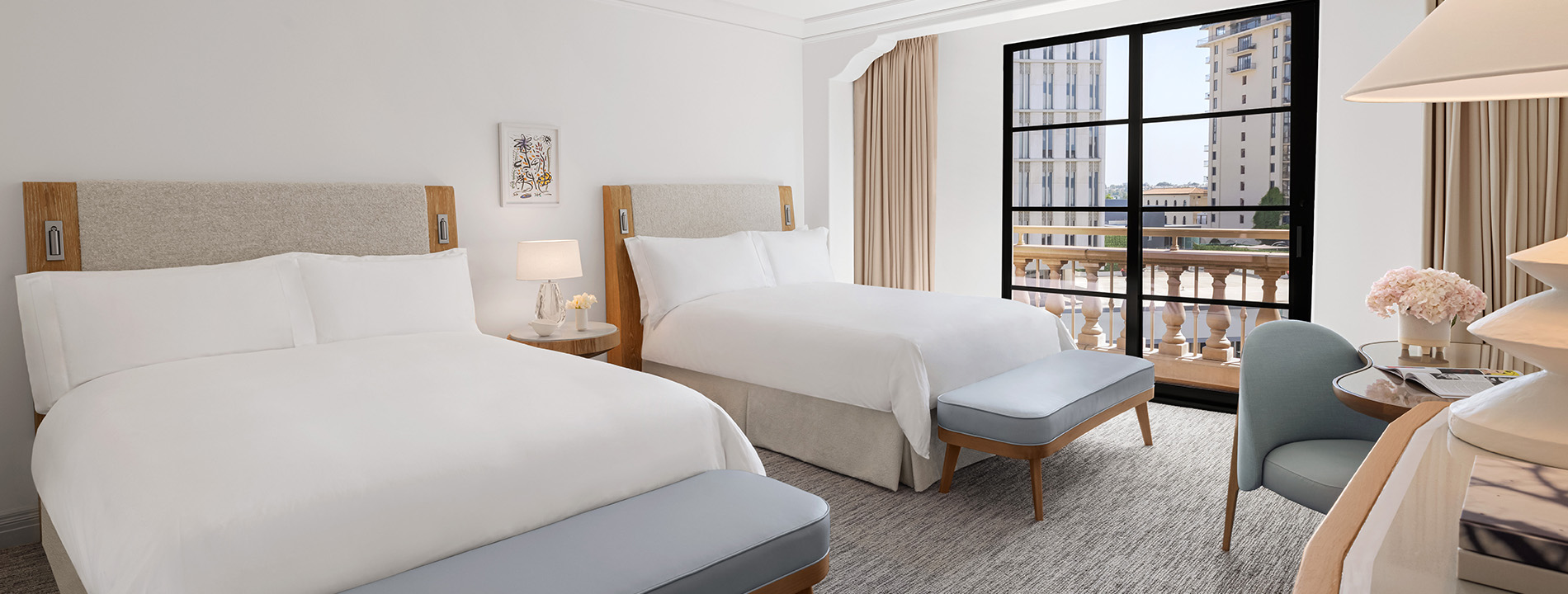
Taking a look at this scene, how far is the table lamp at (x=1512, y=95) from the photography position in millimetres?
792

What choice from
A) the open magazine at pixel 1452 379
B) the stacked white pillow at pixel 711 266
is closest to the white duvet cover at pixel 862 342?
the stacked white pillow at pixel 711 266

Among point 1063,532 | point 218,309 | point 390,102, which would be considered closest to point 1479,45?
point 1063,532

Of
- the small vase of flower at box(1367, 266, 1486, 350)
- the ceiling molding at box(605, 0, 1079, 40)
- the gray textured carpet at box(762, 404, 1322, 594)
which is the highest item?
the ceiling molding at box(605, 0, 1079, 40)

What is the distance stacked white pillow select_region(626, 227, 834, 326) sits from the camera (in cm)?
446

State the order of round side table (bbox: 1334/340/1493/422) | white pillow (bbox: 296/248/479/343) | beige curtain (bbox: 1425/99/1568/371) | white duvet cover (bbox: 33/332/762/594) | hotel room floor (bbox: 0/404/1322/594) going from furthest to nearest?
beige curtain (bbox: 1425/99/1568/371) → white pillow (bbox: 296/248/479/343) → hotel room floor (bbox: 0/404/1322/594) → round side table (bbox: 1334/340/1493/422) → white duvet cover (bbox: 33/332/762/594)

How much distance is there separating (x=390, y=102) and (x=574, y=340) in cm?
137

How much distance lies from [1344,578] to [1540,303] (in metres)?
0.55

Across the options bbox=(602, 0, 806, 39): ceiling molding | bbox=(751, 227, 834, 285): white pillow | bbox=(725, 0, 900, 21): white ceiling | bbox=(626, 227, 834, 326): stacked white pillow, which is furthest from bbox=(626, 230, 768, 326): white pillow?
bbox=(725, 0, 900, 21): white ceiling

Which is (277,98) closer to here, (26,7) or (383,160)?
(383,160)

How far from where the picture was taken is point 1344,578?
797 mm

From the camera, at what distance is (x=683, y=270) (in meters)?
4.48

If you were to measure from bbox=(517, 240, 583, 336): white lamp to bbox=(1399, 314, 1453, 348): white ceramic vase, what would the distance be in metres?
3.33

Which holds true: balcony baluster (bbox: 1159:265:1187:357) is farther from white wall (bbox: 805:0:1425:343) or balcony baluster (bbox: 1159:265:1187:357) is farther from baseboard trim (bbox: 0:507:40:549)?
baseboard trim (bbox: 0:507:40:549)

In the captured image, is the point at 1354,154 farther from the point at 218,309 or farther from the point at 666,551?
the point at 218,309
